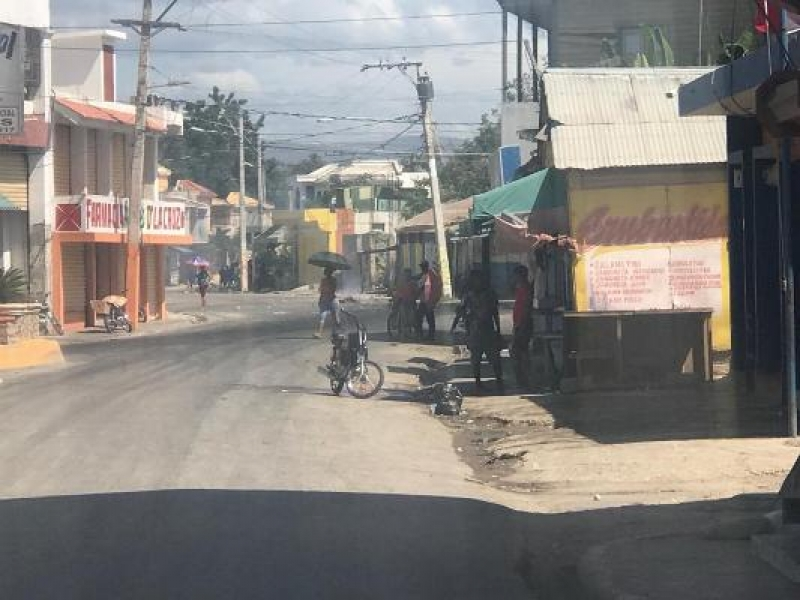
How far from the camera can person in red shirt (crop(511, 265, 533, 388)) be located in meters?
18.6

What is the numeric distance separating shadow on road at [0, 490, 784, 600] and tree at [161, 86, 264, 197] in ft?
179

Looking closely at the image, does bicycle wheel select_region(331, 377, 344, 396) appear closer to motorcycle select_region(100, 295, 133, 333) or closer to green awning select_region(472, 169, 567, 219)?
green awning select_region(472, 169, 567, 219)

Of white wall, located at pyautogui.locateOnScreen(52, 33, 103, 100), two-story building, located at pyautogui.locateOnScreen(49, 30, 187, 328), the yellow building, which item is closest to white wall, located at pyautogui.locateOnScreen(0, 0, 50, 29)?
two-story building, located at pyautogui.locateOnScreen(49, 30, 187, 328)

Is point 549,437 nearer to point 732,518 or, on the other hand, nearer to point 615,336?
point 615,336

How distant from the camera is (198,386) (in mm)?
19688

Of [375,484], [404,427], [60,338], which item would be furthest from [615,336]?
[60,338]

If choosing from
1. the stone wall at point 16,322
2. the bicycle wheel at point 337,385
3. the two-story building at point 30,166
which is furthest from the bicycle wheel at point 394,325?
the bicycle wheel at point 337,385

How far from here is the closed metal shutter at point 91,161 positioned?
37844mm

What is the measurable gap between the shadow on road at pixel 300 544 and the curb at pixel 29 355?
51.4 feet

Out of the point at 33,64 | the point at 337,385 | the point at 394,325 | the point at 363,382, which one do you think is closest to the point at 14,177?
the point at 33,64

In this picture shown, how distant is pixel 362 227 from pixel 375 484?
57.4 m

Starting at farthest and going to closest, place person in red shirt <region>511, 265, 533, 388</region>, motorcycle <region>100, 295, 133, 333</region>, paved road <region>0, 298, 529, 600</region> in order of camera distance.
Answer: motorcycle <region>100, 295, 133, 333</region> < person in red shirt <region>511, 265, 533, 388</region> < paved road <region>0, 298, 529, 600</region>

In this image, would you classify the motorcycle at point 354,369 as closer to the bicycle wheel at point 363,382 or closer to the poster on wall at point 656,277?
the bicycle wheel at point 363,382

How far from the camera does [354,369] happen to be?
18.5 metres
